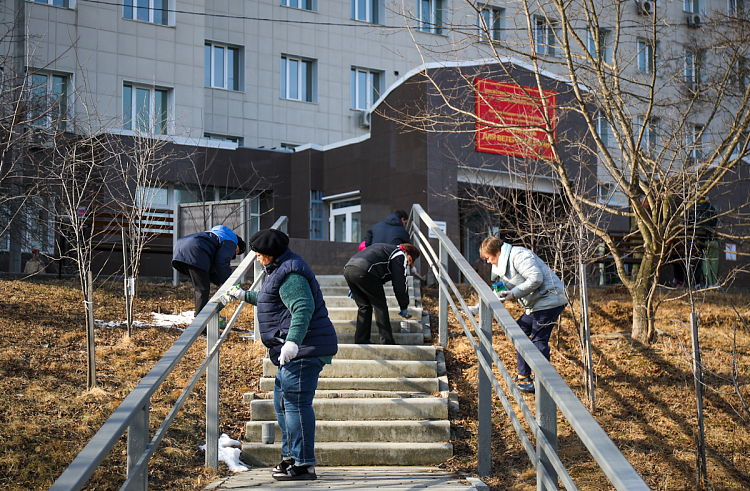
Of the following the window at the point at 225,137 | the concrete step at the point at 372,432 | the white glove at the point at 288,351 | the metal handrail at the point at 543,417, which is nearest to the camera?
the metal handrail at the point at 543,417

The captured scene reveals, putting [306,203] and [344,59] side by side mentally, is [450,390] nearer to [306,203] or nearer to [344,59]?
[306,203]

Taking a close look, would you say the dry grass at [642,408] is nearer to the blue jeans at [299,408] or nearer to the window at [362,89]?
the blue jeans at [299,408]

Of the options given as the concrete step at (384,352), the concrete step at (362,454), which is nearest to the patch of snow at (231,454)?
the concrete step at (362,454)

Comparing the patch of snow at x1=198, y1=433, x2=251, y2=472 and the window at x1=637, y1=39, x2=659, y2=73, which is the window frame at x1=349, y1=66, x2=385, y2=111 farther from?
the patch of snow at x1=198, y1=433, x2=251, y2=472

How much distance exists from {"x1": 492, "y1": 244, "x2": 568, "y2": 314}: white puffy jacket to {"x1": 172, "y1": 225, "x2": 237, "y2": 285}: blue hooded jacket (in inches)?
129

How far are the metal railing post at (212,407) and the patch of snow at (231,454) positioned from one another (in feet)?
0.56

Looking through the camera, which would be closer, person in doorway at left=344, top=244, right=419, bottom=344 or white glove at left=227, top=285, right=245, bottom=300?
white glove at left=227, top=285, right=245, bottom=300

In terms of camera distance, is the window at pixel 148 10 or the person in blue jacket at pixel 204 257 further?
the window at pixel 148 10

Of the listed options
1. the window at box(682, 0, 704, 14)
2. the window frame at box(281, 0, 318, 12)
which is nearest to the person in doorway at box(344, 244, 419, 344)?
the window frame at box(281, 0, 318, 12)

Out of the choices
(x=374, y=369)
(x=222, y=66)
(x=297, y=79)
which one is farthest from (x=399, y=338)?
(x=297, y=79)

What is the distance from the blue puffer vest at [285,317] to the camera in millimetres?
4734

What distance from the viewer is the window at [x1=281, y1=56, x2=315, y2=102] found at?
23.0 meters

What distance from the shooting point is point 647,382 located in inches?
277

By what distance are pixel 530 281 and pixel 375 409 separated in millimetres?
1770
